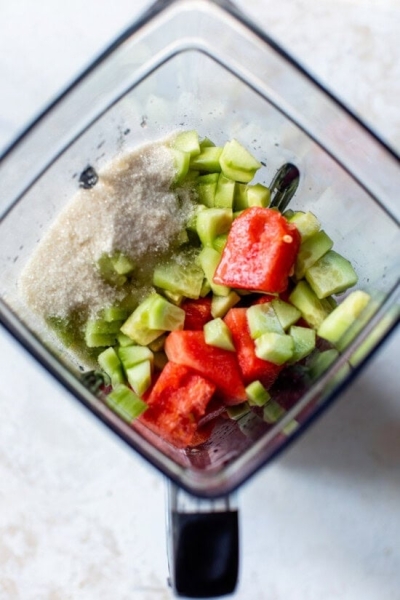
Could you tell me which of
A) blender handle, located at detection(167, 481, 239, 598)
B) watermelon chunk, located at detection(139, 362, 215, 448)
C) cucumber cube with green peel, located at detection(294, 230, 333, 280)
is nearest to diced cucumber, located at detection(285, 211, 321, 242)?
cucumber cube with green peel, located at detection(294, 230, 333, 280)

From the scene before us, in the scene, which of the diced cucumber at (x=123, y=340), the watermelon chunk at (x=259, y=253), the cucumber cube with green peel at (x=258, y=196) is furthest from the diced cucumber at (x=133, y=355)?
the cucumber cube with green peel at (x=258, y=196)

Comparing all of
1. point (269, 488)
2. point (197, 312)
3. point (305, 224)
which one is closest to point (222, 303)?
point (197, 312)

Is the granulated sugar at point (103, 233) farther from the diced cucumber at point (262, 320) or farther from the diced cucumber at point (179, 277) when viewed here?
the diced cucumber at point (262, 320)

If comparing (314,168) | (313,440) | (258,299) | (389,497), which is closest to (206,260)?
(258,299)

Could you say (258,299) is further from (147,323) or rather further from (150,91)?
(150,91)

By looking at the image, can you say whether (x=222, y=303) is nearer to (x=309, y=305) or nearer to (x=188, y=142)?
(x=309, y=305)

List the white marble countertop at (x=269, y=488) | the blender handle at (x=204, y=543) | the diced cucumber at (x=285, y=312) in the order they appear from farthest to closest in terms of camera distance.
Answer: the white marble countertop at (x=269, y=488) → the diced cucumber at (x=285, y=312) → the blender handle at (x=204, y=543)
